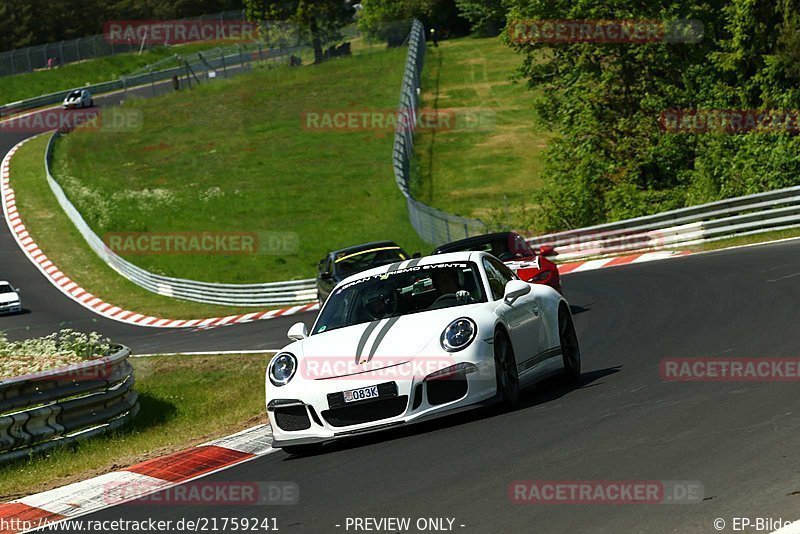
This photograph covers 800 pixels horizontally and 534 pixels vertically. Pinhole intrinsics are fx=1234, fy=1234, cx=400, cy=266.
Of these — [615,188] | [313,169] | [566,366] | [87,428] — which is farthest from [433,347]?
[313,169]

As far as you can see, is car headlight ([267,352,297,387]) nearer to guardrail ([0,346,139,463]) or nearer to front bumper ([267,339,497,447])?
front bumper ([267,339,497,447])

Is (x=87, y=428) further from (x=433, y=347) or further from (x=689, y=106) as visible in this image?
(x=689, y=106)

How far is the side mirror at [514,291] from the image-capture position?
1005cm

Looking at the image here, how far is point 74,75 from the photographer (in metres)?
91.3

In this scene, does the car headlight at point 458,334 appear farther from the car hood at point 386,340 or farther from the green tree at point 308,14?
the green tree at point 308,14

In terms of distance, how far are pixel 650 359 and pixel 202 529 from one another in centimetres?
625

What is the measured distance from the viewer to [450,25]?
101062 mm

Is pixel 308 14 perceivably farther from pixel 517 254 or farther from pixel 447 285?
pixel 447 285

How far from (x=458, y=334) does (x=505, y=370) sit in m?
0.59

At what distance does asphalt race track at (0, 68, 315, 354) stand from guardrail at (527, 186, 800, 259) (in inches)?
288

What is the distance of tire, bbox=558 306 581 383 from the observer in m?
11.2

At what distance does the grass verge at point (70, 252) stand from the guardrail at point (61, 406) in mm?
21948

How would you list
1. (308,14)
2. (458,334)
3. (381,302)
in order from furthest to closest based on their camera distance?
(308,14)
(381,302)
(458,334)

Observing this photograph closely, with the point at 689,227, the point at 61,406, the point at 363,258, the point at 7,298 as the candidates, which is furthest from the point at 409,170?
the point at 61,406
